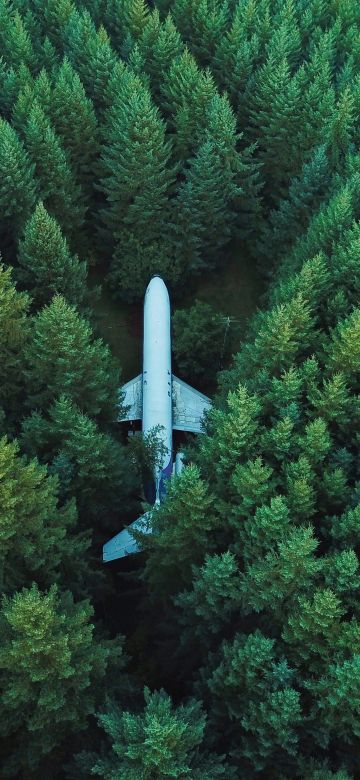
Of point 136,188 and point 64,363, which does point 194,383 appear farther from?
point 64,363

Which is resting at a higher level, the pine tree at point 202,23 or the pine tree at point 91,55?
the pine tree at point 202,23

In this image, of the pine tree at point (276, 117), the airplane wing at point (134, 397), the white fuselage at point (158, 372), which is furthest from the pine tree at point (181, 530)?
the pine tree at point (276, 117)

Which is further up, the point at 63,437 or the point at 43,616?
the point at 63,437

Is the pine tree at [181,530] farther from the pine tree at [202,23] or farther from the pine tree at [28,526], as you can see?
the pine tree at [202,23]

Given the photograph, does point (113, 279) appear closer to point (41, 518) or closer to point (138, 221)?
point (138, 221)

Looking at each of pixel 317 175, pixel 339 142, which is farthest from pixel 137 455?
pixel 339 142

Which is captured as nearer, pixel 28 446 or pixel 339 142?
pixel 28 446

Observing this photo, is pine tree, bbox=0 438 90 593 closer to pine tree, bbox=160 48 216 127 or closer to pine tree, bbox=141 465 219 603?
pine tree, bbox=141 465 219 603
